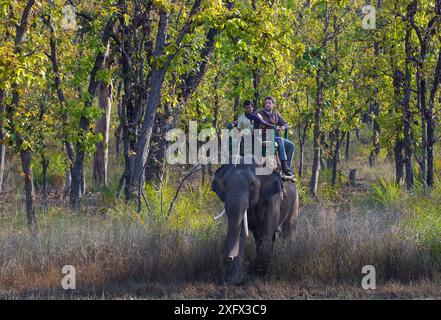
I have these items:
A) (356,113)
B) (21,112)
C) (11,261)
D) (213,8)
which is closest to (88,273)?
(11,261)

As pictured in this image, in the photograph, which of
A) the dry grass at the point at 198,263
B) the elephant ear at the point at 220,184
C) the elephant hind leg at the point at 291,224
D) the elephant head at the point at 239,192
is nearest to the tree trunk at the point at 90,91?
the dry grass at the point at 198,263

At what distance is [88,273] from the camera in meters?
12.4

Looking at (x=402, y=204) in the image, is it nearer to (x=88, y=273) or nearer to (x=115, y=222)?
(x=115, y=222)

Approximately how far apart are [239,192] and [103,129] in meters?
12.1

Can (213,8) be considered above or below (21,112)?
above

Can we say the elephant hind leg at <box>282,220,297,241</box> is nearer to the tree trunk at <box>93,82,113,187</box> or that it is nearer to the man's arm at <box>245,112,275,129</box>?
the man's arm at <box>245,112,275,129</box>

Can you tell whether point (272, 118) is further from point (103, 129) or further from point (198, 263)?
point (103, 129)

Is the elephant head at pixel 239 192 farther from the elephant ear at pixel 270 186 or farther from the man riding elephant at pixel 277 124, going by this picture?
the man riding elephant at pixel 277 124

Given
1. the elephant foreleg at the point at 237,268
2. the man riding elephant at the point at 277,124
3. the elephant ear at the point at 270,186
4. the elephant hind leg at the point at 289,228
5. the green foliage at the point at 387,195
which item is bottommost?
the elephant foreleg at the point at 237,268

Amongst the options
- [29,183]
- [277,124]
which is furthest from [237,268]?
[29,183]

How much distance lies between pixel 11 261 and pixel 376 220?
6511 millimetres

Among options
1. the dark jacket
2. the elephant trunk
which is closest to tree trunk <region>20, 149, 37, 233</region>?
the elephant trunk

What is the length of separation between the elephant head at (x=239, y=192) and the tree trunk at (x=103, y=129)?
8.72 m

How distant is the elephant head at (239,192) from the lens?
1189 cm
